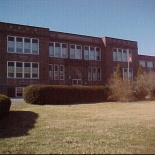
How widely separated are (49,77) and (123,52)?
15.9 metres

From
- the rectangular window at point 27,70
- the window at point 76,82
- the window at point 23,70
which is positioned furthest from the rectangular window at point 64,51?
the rectangular window at point 27,70

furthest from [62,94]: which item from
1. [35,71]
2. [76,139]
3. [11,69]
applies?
[76,139]

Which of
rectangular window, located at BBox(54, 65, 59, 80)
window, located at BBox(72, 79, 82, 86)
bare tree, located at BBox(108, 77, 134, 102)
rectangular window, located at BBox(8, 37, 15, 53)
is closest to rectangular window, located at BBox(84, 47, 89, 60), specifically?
window, located at BBox(72, 79, 82, 86)

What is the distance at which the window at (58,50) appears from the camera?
36.2 meters

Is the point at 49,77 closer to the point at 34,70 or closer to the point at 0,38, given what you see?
the point at 34,70

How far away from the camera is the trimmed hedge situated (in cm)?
2088

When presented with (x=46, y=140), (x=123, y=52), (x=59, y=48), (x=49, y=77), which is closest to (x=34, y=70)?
(x=49, y=77)

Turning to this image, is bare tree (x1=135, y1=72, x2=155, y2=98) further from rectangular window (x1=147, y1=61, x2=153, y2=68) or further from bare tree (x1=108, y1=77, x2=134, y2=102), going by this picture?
rectangular window (x1=147, y1=61, x2=153, y2=68)

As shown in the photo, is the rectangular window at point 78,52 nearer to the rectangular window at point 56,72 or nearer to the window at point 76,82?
the window at point 76,82

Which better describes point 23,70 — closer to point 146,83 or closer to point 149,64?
point 146,83

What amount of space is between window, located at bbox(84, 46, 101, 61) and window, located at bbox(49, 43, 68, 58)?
390cm

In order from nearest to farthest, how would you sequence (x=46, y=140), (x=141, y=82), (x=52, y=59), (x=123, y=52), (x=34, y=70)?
1. (x=46, y=140)
2. (x=141, y=82)
3. (x=34, y=70)
4. (x=52, y=59)
5. (x=123, y=52)

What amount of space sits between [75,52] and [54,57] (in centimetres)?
409

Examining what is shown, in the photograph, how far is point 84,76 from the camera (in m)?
38.6
